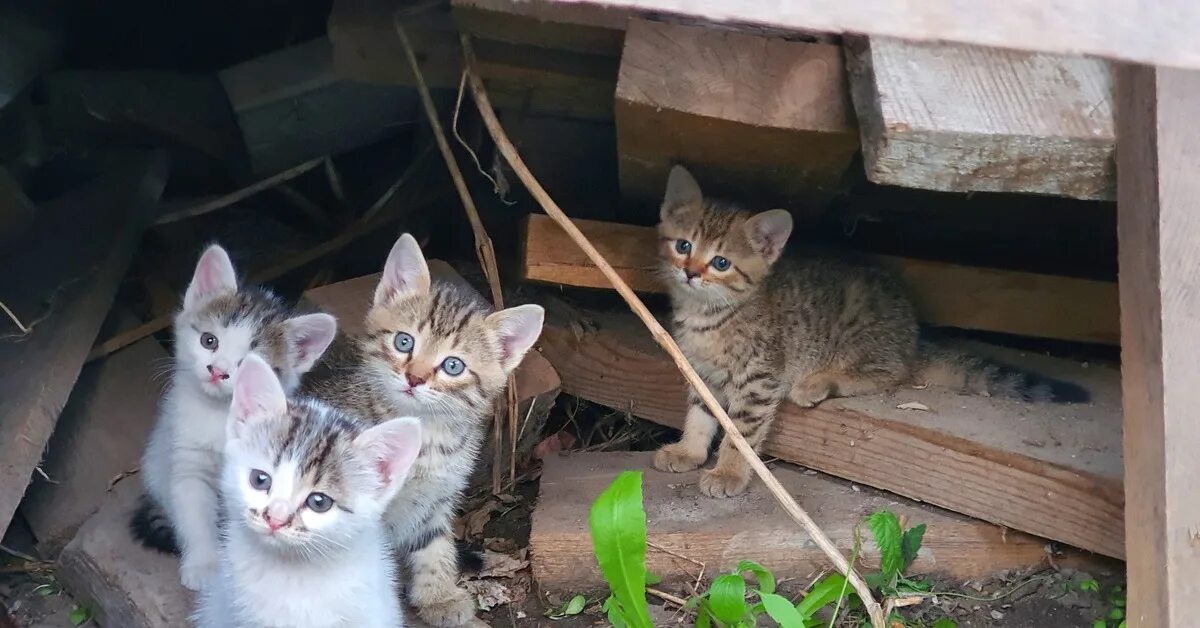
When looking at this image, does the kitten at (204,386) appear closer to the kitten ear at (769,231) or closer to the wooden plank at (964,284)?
the wooden plank at (964,284)

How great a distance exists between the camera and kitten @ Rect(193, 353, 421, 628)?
7.19 ft

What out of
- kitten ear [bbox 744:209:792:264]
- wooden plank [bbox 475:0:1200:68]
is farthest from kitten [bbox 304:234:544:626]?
wooden plank [bbox 475:0:1200:68]

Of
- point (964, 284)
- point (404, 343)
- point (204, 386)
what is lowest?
point (204, 386)

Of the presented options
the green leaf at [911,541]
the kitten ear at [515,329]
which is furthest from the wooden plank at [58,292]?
the green leaf at [911,541]

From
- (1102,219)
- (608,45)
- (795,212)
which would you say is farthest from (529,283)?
(1102,219)

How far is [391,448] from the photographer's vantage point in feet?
7.49

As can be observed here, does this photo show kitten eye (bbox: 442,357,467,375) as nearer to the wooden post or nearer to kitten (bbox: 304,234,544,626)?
kitten (bbox: 304,234,544,626)

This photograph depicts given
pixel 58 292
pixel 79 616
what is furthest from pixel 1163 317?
pixel 58 292

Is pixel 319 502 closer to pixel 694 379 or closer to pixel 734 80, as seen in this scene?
pixel 694 379

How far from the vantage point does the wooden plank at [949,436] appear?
2641 mm

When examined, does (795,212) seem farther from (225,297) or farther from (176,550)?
(176,550)

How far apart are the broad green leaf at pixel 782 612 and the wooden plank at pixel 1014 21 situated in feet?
4.42

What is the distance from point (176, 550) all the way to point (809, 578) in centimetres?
174

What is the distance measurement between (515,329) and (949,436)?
4.00ft
